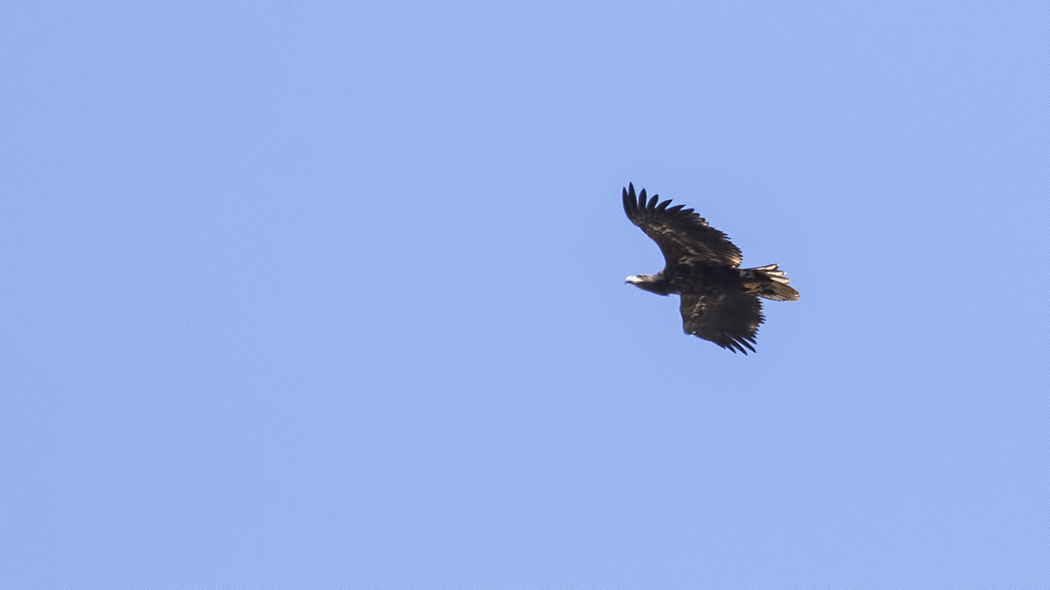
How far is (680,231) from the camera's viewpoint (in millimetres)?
24188

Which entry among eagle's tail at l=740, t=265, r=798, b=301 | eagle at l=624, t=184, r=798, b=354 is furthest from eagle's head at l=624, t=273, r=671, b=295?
eagle's tail at l=740, t=265, r=798, b=301

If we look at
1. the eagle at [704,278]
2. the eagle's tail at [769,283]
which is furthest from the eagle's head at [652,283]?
the eagle's tail at [769,283]

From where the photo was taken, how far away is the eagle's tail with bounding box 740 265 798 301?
961 inches

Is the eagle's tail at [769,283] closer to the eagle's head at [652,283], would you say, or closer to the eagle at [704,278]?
the eagle at [704,278]

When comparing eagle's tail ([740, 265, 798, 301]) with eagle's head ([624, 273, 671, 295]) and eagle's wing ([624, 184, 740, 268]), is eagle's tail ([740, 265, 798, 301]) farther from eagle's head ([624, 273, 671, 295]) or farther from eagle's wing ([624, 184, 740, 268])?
eagle's head ([624, 273, 671, 295])

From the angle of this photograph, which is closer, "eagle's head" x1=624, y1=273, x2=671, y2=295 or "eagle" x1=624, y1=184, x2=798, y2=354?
"eagle" x1=624, y1=184, x2=798, y2=354

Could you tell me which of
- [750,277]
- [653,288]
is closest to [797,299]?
[750,277]

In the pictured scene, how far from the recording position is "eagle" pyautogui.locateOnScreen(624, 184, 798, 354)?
79.0 feet

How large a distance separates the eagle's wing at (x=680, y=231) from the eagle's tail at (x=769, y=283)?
0.30 m

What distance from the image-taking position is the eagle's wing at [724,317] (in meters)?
25.3

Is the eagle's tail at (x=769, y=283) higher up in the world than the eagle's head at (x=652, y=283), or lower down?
lower down

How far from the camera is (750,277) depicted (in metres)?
24.6

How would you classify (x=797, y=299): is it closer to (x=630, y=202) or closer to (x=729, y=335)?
(x=729, y=335)

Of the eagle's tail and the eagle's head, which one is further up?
the eagle's head
